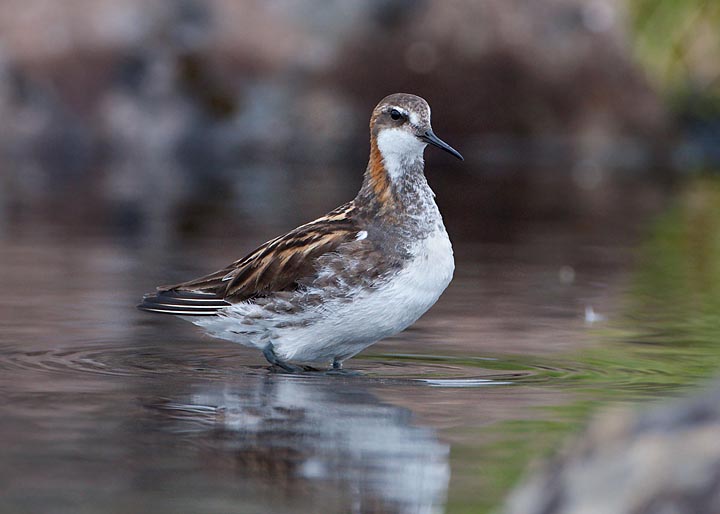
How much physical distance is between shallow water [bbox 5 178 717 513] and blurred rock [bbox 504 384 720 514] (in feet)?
4.19

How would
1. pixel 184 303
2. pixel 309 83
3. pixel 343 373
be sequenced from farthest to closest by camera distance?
pixel 309 83, pixel 184 303, pixel 343 373

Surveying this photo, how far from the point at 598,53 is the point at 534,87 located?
1.30 meters

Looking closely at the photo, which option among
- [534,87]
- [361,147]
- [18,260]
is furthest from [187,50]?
[18,260]

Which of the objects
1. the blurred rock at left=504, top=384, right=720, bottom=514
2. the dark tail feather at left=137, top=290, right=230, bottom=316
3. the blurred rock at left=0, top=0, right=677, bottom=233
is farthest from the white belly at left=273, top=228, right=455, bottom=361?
the blurred rock at left=0, top=0, right=677, bottom=233

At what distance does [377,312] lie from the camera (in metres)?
7.69

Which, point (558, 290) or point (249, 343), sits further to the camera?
point (558, 290)

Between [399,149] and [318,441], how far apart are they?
278cm

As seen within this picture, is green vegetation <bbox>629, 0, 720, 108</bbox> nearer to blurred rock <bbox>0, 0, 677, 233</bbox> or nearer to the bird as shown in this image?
blurred rock <bbox>0, 0, 677, 233</bbox>

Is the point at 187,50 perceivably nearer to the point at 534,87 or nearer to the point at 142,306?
the point at 534,87

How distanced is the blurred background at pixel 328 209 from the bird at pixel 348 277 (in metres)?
0.28

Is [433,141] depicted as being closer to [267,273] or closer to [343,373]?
[267,273]

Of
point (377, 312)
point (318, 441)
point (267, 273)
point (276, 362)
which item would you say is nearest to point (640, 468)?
point (318, 441)

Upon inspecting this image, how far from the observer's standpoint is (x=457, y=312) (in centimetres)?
1022

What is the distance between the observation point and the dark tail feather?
8.23 metres
